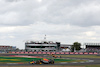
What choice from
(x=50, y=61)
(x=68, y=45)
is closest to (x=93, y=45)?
(x=68, y=45)

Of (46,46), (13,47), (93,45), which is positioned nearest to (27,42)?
(46,46)

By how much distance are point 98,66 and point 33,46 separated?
10487cm

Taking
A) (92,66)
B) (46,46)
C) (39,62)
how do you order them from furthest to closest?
(46,46)
(39,62)
(92,66)

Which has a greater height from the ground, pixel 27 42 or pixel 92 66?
pixel 27 42

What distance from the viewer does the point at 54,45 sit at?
146 metres

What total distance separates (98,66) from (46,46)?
10310 centimetres

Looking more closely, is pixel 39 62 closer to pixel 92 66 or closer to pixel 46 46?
pixel 92 66

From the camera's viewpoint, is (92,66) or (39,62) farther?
(39,62)

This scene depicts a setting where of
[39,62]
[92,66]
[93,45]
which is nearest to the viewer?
[92,66]

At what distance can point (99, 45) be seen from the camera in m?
161

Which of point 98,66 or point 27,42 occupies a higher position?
point 27,42

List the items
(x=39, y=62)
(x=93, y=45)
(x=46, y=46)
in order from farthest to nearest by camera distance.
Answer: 1. (x=93, y=45)
2. (x=46, y=46)
3. (x=39, y=62)

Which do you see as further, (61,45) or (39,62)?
(61,45)

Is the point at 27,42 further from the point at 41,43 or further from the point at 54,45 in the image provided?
the point at 54,45
